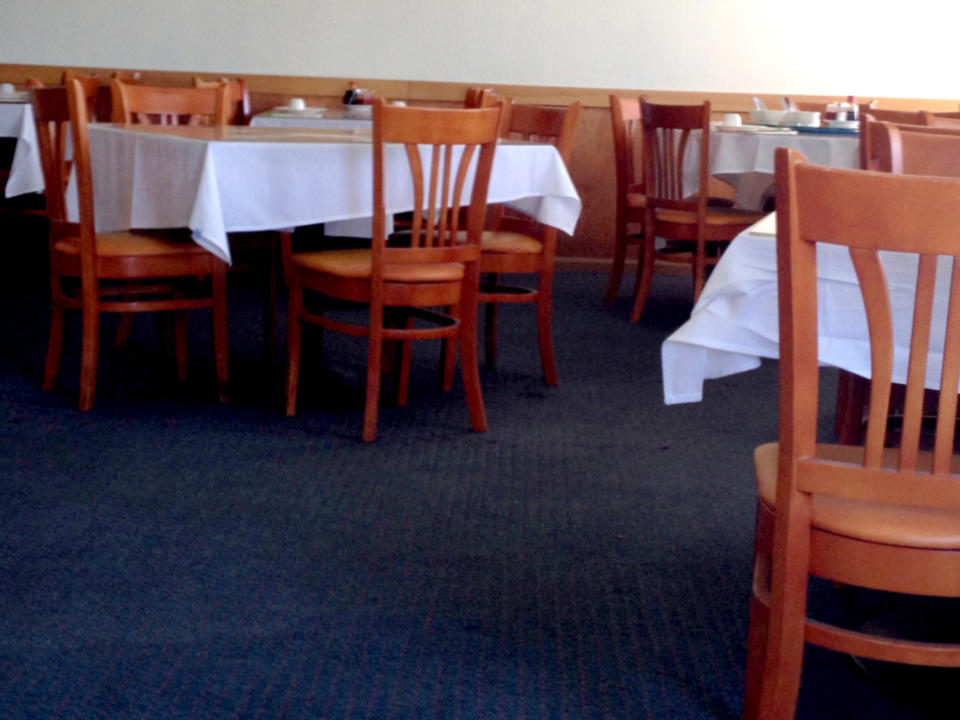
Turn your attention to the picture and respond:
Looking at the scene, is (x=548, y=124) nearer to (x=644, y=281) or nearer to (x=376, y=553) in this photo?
(x=644, y=281)

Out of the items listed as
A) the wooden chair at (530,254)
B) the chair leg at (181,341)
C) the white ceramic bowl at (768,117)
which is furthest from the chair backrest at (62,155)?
the white ceramic bowl at (768,117)

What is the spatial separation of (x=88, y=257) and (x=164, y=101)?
93cm

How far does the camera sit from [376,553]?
2.12 m

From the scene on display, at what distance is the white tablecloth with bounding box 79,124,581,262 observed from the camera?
2637mm

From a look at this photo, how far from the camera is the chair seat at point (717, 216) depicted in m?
4.29

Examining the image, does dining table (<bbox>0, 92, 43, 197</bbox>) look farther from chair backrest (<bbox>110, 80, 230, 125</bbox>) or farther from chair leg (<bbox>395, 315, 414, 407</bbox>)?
chair leg (<bbox>395, 315, 414, 407</bbox>)

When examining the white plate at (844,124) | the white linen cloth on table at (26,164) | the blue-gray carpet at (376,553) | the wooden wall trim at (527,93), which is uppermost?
the wooden wall trim at (527,93)

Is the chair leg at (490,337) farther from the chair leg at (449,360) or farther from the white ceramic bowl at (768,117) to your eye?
the white ceramic bowl at (768,117)

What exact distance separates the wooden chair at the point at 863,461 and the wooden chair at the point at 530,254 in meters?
1.97

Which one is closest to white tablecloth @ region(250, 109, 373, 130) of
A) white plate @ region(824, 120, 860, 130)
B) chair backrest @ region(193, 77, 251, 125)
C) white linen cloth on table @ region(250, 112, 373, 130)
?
white linen cloth on table @ region(250, 112, 373, 130)

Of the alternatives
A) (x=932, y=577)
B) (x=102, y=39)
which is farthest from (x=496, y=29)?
(x=932, y=577)

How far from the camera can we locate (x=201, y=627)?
1808mm

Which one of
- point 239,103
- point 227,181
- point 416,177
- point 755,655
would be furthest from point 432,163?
point 239,103

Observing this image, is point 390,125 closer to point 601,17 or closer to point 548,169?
point 548,169
